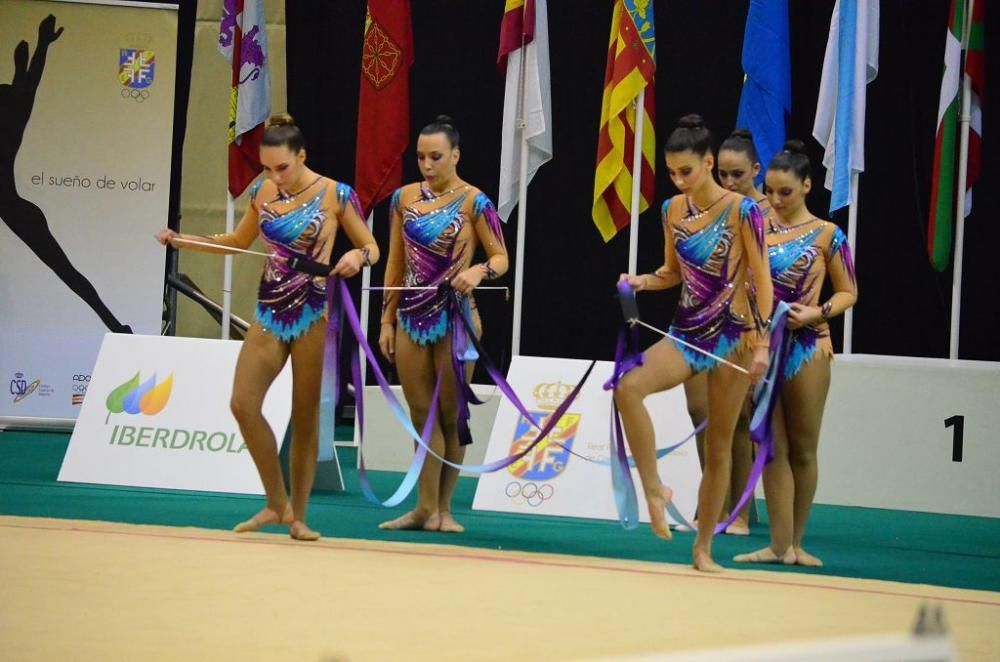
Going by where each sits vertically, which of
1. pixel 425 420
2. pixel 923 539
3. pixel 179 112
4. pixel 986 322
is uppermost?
pixel 179 112

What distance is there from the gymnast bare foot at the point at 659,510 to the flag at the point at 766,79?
3.45 m

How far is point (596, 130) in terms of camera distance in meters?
10.2

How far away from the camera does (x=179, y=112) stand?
35.8 feet

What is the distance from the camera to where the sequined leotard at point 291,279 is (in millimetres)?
5602

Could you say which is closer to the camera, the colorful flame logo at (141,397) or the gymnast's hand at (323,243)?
the gymnast's hand at (323,243)

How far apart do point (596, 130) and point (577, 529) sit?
168 inches

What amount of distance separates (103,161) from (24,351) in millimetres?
1359

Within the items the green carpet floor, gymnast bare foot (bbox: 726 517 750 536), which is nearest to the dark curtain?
the green carpet floor

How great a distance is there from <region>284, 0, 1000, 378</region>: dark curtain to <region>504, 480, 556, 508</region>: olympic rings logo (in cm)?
312

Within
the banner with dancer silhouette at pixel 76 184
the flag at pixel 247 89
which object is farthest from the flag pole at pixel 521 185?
the banner with dancer silhouette at pixel 76 184

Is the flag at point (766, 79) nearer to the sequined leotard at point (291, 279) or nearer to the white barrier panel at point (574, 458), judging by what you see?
the white barrier panel at point (574, 458)

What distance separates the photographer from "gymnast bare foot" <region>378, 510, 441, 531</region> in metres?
6.29

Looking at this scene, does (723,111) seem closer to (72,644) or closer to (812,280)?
(812,280)

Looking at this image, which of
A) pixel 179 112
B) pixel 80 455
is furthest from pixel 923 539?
pixel 179 112
